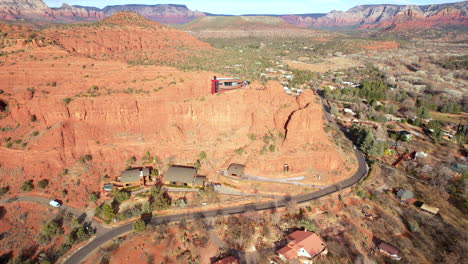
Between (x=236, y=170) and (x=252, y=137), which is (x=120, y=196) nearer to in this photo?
(x=236, y=170)

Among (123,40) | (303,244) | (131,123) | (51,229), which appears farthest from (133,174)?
(123,40)

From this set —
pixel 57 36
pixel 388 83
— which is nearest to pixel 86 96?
pixel 57 36

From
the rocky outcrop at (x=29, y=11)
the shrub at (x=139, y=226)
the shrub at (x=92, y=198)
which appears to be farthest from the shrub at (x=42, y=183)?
the rocky outcrop at (x=29, y=11)

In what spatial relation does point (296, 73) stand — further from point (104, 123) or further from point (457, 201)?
point (104, 123)

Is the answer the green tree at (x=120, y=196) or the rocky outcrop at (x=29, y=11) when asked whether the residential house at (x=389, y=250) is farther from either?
the rocky outcrop at (x=29, y=11)

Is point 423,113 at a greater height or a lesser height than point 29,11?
lesser

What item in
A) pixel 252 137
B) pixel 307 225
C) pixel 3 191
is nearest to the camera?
pixel 307 225

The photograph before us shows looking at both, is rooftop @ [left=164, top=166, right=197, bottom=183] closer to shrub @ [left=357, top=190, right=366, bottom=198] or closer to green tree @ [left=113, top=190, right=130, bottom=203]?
green tree @ [left=113, top=190, right=130, bottom=203]
